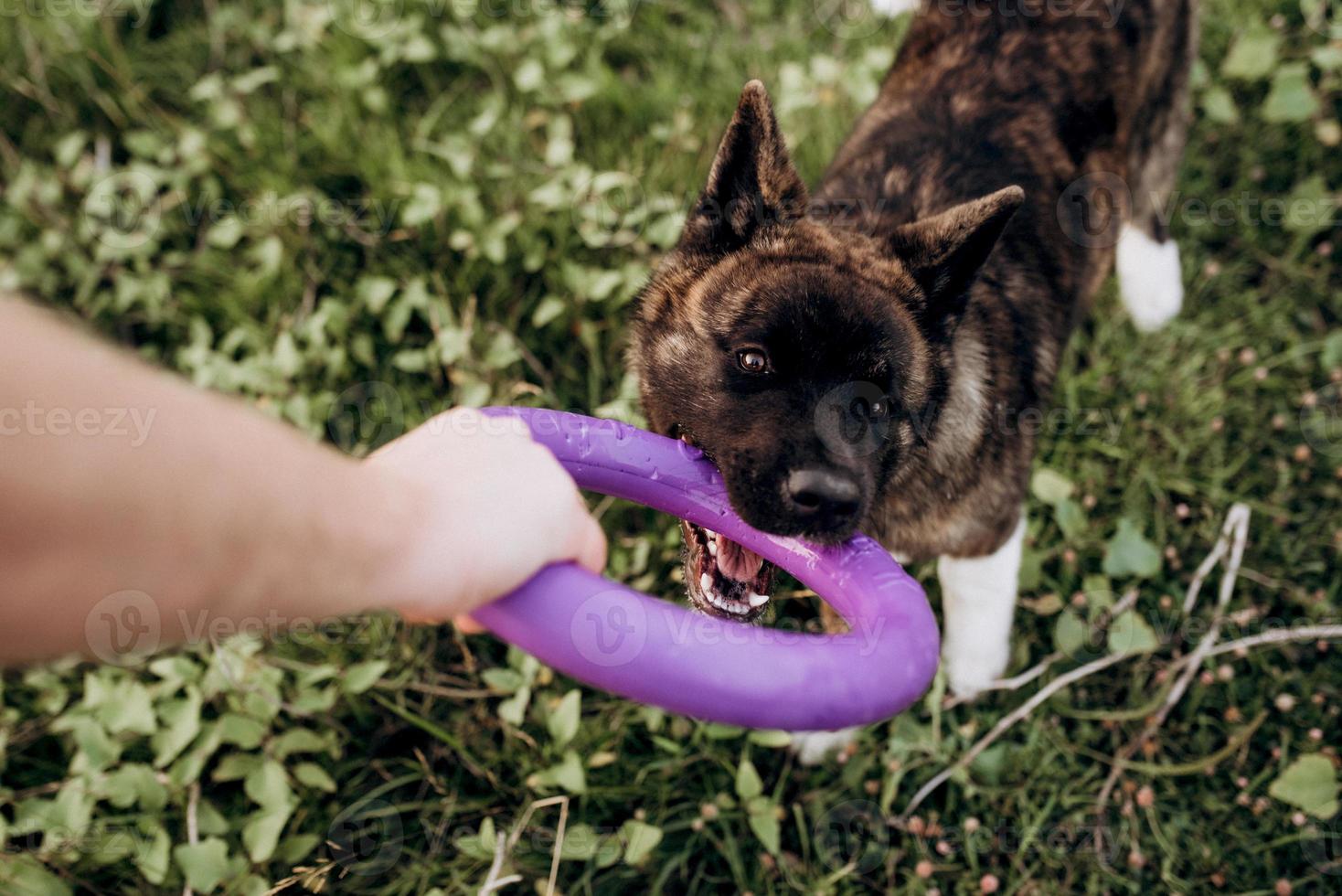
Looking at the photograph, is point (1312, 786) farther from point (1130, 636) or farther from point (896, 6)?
point (896, 6)

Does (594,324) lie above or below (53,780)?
above

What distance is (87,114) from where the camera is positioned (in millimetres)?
4156

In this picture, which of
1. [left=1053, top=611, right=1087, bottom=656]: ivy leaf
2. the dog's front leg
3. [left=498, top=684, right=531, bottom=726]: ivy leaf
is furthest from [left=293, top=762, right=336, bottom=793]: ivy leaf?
[left=1053, top=611, right=1087, bottom=656]: ivy leaf

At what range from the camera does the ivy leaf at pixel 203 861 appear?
7.33ft

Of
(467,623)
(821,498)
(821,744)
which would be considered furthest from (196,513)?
(821,744)

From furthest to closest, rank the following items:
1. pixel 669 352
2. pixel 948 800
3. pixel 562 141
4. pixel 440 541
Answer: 1. pixel 562 141
2. pixel 948 800
3. pixel 669 352
4. pixel 440 541

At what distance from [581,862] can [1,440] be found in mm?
1991

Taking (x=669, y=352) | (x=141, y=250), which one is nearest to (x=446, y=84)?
(x=141, y=250)

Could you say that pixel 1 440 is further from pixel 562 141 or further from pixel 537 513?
pixel 562 141

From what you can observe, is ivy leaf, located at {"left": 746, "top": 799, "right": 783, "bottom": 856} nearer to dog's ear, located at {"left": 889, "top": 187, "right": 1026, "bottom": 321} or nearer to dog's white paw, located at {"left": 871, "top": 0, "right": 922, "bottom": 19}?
dog's ear, located at {"left": 889, "top": 187, "right": 1026, "bottom": 321}

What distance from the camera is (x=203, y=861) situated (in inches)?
88.2

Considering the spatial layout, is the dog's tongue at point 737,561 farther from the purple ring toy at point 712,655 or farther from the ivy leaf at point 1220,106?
the ivy leaf at point 1220,106

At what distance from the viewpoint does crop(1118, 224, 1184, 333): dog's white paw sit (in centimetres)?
357

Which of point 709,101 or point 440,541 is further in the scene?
point 709,101
